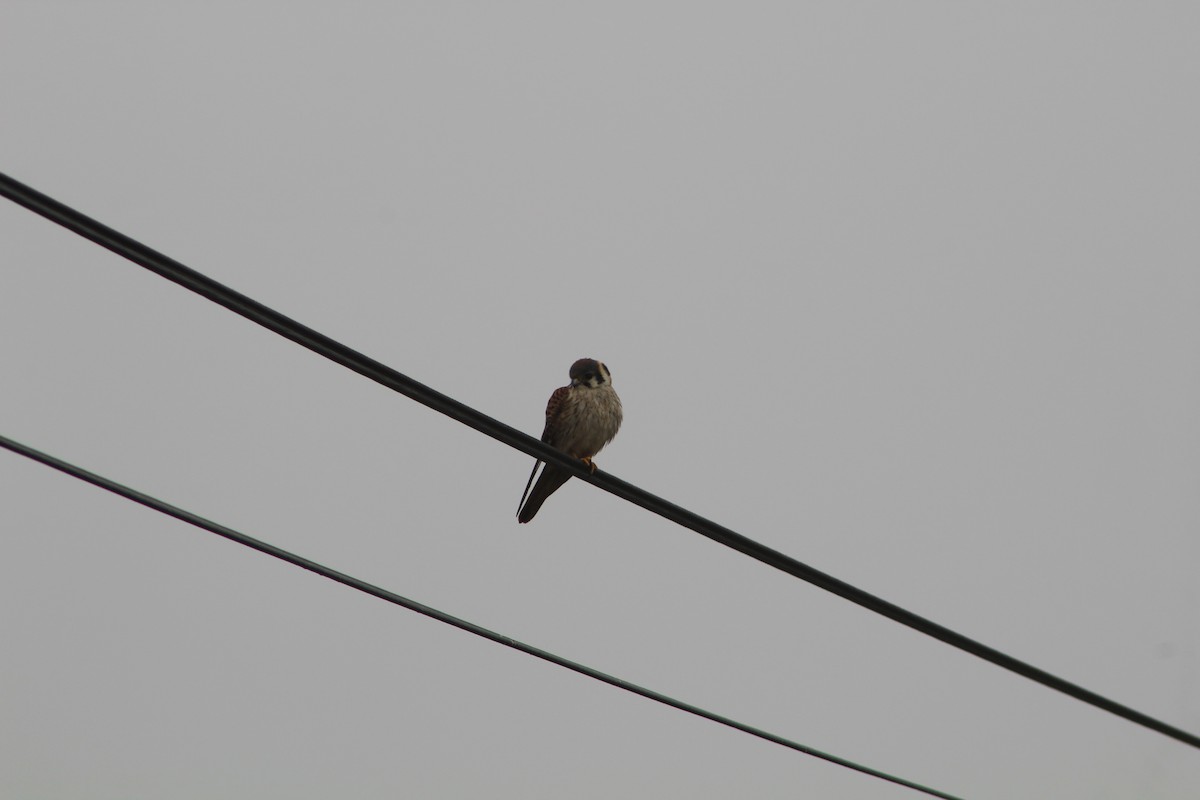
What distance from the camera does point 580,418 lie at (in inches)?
270

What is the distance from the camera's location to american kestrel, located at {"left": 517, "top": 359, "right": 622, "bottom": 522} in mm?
6781

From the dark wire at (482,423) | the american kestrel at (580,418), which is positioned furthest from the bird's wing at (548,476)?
the dark wire at (482,423)

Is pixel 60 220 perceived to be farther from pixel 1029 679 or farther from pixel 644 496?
pixel 1029 679

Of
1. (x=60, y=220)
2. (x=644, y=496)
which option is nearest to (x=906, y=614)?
(x=644, y=496)

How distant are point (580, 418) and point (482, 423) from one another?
11.0ft

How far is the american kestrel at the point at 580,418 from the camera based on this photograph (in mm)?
6781

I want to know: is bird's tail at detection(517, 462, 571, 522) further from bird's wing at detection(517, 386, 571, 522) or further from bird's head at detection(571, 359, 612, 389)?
bird's head at detection(571, 359, 612, 389)

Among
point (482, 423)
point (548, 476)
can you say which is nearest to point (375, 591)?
point (482, 423)

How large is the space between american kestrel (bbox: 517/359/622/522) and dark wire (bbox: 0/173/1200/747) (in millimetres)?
2818

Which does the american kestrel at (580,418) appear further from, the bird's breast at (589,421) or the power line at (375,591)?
the power line at (375,591)

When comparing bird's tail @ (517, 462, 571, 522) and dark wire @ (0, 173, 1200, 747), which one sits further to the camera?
bird's tail @ (517, 462, 571, 522)

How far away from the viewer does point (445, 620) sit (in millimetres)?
3568

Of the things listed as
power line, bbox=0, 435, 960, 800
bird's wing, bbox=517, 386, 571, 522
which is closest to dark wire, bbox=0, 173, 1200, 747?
power line, bbox=0, 435, 960, 800

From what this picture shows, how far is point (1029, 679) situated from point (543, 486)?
2880mm
